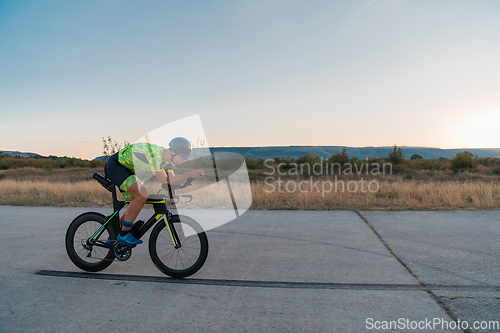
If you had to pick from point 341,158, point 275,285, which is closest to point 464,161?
point 341,158

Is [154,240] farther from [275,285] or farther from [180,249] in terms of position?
[275,285]

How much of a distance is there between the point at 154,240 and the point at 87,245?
1.00 metres

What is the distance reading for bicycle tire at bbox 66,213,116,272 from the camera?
4031 mm

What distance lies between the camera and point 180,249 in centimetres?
398

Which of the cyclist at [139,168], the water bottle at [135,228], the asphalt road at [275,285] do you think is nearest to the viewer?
the asphalt road at [275,285]

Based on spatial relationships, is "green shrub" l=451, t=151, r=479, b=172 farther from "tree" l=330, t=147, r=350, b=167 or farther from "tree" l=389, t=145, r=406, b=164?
"tree" l=330, t=147, r=350, b=167

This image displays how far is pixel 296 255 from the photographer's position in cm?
461

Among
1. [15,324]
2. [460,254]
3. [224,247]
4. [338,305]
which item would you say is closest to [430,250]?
[460,254]

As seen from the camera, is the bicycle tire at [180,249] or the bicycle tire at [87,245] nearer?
the bicycle tire at [180,249]

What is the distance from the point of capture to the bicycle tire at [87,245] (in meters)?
4.03

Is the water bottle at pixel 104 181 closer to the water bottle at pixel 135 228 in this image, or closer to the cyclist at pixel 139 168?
the cyclist at pixel 139 168

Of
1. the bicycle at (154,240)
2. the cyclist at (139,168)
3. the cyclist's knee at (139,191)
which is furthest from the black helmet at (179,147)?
the cyclist's knee at (139,191)

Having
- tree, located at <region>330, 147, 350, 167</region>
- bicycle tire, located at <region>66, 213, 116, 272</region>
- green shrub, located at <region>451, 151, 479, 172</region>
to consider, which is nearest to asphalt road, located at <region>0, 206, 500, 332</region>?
bicycle tire, located at <region>66, 213, 116, 272</region>

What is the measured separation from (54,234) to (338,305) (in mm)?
5435
